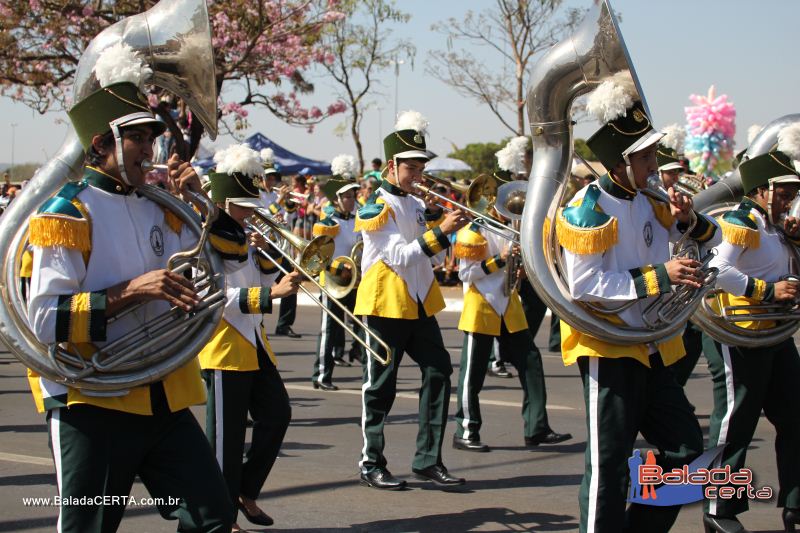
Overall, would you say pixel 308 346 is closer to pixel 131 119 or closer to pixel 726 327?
pixel 726 327

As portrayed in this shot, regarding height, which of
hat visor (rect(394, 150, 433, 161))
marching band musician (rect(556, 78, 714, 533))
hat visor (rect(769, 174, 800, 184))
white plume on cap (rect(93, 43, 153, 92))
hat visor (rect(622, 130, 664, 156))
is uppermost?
white plume on cap (rect(93, 43, 153, 92))

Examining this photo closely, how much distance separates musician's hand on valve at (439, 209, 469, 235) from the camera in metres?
6.43

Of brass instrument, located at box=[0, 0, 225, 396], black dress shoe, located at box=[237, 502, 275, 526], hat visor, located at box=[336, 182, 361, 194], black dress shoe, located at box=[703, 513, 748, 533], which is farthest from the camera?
hat visor, located at box=[336, 182, 361, 194]

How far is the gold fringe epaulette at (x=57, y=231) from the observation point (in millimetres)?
3721

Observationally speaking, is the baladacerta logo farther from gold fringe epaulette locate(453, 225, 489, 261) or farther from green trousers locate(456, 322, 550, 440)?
gold fringe epaulette locate(453, 225, 489, 261)

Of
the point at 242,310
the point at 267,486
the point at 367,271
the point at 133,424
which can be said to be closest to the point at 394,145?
the point at 367,271

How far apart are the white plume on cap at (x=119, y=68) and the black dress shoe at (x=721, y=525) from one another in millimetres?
3485

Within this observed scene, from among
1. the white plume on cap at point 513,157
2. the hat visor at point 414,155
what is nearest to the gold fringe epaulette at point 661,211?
the hat visor at point 414,155

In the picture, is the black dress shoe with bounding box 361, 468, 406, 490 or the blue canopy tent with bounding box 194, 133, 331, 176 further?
the blue canopy tent with bounding box 194, 133, 331, 176

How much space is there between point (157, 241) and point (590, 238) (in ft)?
6.00

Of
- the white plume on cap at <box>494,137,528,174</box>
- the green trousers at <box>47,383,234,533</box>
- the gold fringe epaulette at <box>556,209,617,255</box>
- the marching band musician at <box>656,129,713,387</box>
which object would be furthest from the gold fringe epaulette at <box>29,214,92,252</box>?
the white plume on cap at <box>494,137,528,174</box>

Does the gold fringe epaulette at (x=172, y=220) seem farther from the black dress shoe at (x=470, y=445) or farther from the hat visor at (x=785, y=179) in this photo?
the black dress shoe at (x=470, y=445)

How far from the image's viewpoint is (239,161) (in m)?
5.48

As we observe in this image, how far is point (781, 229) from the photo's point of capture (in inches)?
233
